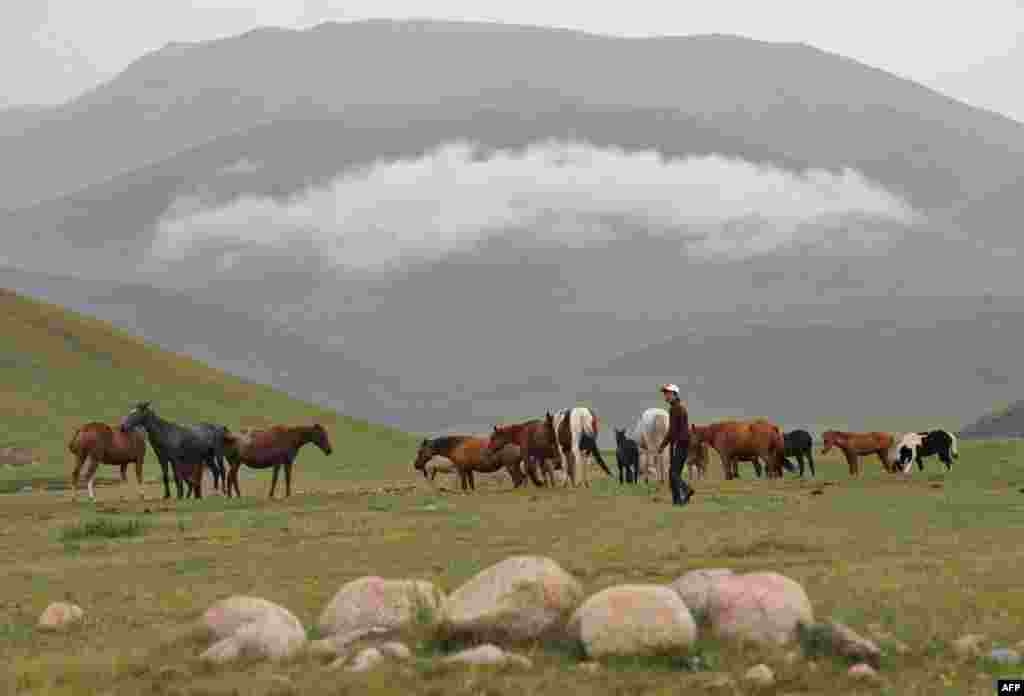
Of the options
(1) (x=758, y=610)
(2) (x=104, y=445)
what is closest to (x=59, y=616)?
(1) (x=758, y=610)

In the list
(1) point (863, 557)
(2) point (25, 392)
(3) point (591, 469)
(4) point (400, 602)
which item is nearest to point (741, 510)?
(1) point (863, 557)

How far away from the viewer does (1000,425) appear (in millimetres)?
137375

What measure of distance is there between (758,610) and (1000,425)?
131329 millimetres

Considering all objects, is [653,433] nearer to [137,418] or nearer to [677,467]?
[677,467]

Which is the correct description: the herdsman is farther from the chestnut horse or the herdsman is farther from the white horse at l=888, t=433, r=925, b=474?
the white horse at l=888, t=433, r=925, b=474

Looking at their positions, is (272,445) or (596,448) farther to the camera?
(596,448)

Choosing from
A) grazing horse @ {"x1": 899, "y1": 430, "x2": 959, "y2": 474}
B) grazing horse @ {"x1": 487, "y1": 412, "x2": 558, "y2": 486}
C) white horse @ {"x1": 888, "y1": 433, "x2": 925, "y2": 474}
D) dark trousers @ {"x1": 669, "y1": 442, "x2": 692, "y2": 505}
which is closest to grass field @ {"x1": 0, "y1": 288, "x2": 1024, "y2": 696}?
dark trousers @ {"x1": 669, "y1": 442, "x2": 692, "y2": 505}

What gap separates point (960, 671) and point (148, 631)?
8.90m

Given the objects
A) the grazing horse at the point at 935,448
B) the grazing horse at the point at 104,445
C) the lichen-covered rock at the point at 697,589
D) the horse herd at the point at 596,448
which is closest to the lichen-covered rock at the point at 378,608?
the lichen-covered rock at the point at 697,589

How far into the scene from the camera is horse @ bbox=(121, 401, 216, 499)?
42.2m

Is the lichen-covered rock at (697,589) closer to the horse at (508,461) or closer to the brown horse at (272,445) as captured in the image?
the brown horse at (272,445)

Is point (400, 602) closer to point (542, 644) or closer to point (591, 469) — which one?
point (542, 644)

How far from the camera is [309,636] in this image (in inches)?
592

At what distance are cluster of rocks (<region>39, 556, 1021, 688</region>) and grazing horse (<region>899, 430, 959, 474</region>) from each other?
3901cm
